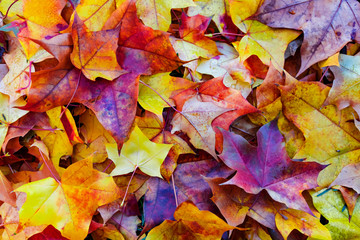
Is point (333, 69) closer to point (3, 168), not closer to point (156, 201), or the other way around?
point (156, 201)

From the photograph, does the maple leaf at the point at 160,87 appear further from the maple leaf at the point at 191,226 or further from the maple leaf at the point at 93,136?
the maple leaf at the point at 191,226

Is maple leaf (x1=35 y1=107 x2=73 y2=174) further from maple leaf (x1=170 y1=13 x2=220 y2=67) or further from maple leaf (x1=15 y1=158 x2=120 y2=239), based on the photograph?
maple leaf (x1=170 y1=13 x2=220 y2=67)

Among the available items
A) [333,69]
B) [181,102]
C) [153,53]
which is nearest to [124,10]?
[153,53]

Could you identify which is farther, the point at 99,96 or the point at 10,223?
the point at 10,223

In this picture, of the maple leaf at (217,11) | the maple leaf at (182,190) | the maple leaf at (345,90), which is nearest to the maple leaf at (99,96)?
the maple leaf at (182,190)

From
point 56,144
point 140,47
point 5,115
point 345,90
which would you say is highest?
point 140,47

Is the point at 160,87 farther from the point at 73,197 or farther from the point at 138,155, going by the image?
the point at 73,197

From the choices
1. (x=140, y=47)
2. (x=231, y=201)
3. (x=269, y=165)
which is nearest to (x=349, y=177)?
(x=269, y=165)

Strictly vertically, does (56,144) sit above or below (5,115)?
below
